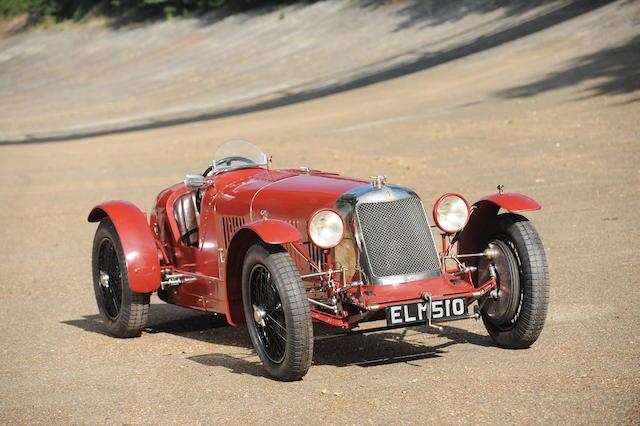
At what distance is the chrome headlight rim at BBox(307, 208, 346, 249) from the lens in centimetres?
615

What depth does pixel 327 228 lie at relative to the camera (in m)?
6.22

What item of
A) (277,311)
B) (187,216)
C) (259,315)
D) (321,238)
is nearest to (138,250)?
(187,216)

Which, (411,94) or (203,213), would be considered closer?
(203,213)

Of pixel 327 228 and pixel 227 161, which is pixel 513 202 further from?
pixel 227 161

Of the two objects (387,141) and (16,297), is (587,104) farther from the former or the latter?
(16,297)

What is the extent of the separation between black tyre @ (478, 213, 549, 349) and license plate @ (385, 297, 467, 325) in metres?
0.60

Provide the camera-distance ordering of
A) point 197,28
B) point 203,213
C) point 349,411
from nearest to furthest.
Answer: point 349,411 < point 203,213 < point 197,28

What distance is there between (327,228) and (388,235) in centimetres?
46

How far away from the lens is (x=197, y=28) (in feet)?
200

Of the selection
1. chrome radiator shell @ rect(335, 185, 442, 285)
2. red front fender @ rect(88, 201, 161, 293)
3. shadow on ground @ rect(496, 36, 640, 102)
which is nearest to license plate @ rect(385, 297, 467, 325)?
chrome radiator shell @ rect(335, 185, 442, 285)

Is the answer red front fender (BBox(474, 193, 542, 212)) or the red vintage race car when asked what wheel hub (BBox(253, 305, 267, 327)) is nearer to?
the red vintage race car

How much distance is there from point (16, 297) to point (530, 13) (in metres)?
35.0

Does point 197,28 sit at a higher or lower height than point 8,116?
higher

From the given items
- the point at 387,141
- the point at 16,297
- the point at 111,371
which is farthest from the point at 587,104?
the point at 111,371
